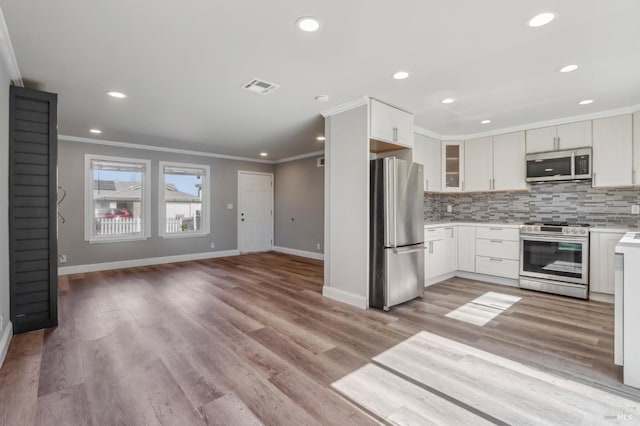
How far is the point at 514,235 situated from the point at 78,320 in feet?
18.3

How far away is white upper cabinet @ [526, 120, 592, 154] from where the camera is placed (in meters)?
4.02

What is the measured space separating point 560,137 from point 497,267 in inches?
80.1

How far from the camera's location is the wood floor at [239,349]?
5.89 ft

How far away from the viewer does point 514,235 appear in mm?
4395

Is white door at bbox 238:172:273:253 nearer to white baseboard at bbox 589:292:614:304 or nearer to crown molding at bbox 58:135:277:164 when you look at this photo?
crown molding at bbox 58:135:277:164

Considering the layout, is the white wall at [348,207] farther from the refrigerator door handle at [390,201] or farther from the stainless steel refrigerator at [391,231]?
the refrigerator door handle at [390,201]

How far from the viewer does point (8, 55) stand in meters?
2.44

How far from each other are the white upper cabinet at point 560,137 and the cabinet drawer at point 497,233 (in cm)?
121

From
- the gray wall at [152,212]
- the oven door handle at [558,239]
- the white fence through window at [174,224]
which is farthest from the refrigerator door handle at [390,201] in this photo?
the white fence through window at [174,224]

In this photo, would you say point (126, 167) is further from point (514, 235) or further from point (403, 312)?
point (514, 235)

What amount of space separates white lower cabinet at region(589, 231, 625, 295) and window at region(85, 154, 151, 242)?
730 cm

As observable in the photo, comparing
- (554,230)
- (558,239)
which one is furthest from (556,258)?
(554,230)

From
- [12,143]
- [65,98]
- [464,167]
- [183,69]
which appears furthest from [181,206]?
[464,167]

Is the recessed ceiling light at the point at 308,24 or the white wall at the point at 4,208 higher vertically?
the recessed ceiling light at the point at 308,24
